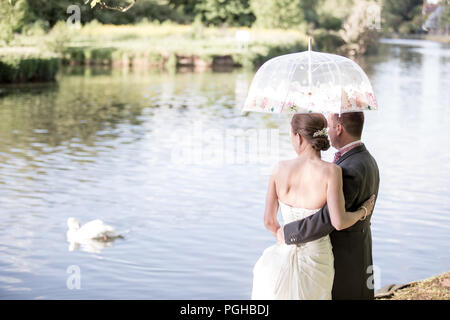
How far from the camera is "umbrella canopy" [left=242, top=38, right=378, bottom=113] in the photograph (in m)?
4.34

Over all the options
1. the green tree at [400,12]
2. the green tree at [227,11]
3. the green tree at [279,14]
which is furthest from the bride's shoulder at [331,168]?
the green tree at [400,12]

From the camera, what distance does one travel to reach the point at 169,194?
1050cm

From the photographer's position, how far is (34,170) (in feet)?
39.4

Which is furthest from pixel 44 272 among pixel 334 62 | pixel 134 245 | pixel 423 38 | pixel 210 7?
pixel 423 38

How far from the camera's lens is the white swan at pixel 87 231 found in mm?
8102

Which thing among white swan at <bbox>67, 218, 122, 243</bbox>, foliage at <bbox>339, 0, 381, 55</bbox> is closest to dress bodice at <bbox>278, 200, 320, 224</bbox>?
white swan at <bbox>67, 218, 122, 243</bbox>

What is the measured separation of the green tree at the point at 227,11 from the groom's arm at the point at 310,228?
54520 mm

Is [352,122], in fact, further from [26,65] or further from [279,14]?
[279,14]

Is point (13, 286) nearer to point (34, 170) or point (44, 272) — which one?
point (44, 272)

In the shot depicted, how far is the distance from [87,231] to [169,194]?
2.52m

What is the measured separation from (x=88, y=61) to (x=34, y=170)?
1169 inches

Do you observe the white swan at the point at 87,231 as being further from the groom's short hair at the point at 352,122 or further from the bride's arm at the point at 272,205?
the groom's short hair at the point at 352,122

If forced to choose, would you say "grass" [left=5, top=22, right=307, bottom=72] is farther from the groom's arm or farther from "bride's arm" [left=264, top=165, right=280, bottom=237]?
the groom's arm

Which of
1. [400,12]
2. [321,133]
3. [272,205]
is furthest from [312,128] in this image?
[400,12]
